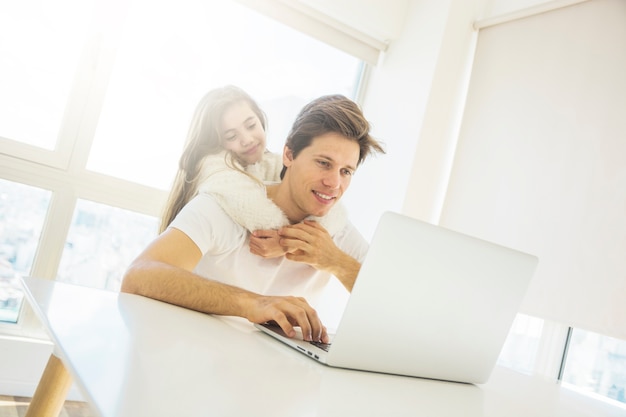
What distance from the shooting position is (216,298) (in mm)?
1296

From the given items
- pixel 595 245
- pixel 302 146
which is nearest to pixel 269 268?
pixel 302 146

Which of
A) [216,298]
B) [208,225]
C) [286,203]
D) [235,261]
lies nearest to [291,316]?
[216,298]

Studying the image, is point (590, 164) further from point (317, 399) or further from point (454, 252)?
point (317, 399)

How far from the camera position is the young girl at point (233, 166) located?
2023 millimetres

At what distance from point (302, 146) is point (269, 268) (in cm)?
50

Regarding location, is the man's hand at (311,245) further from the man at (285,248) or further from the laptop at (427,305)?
the laptop at (427,305)

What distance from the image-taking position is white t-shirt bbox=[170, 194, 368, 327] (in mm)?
1872

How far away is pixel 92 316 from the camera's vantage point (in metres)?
0.90

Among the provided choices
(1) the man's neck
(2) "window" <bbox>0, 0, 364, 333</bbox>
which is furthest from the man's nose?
(2) "window" <bbox>0, 0, 364, 333</bbox>

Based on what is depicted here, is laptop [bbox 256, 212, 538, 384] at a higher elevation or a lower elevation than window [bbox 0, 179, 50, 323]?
higher

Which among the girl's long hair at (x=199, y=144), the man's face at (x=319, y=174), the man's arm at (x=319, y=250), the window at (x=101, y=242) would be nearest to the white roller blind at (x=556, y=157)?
the man's face at (x=319, y=174)

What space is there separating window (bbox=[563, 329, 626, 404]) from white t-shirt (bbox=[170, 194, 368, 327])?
1071 millimetres

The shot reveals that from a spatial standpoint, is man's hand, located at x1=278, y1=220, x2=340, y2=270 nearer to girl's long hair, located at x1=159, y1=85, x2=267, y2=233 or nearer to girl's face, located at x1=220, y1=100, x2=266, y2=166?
girl's long hair, located at x1=159, y1=85, x2=267, y2=233

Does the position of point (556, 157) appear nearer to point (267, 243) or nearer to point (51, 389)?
point (267, 243)
